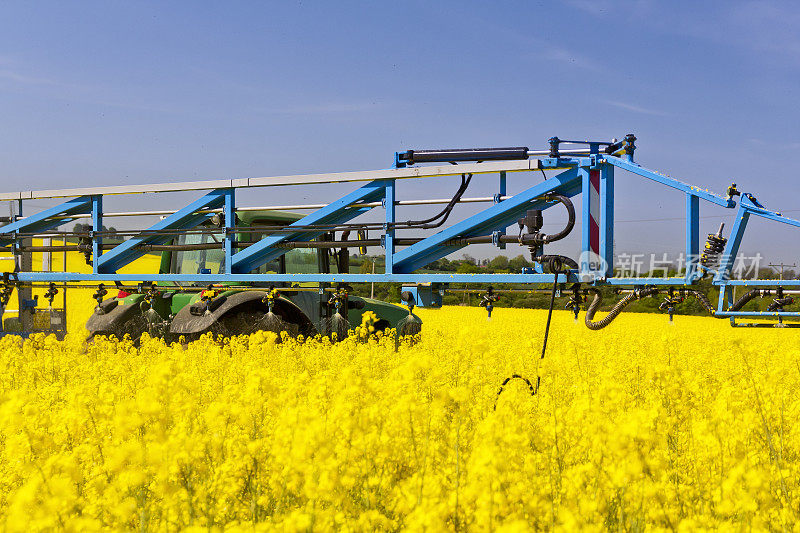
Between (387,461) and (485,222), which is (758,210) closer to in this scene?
(485,222)

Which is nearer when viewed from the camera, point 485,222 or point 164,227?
point 485,222

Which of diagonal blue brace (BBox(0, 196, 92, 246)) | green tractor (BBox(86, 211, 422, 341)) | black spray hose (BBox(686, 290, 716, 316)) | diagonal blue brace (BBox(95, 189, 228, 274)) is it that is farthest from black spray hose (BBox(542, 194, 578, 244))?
diagonal blue brace (BBox(0, 196, 92, 246))

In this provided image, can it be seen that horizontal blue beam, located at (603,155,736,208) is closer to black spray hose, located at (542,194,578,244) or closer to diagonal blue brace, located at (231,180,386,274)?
black spray hose, located at (542,194,578,244)

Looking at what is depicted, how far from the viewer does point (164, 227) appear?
8.02 m

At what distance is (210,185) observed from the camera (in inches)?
305

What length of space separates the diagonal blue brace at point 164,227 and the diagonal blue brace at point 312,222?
0.75 metres

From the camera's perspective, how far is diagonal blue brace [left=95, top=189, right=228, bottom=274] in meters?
7.86

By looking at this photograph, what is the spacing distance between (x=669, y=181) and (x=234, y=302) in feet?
14.9

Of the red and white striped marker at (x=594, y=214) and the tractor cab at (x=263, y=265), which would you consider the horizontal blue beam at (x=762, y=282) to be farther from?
the tractor cab at (x=263, y=265)

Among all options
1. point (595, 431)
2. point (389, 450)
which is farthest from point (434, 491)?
point (595, 431)

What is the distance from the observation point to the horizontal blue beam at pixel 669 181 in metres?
5.68

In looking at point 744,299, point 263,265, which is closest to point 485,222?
point 744,299

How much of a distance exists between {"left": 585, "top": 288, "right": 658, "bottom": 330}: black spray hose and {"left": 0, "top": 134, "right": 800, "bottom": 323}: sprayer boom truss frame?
0.27 ft

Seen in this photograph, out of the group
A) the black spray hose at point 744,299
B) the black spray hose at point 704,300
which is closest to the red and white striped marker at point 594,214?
the black spray hose at point 704,300
